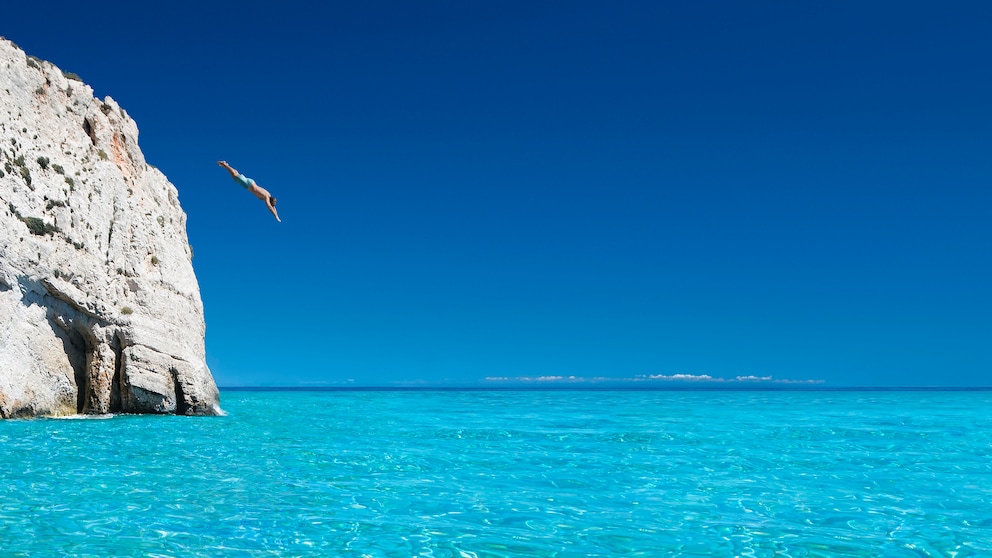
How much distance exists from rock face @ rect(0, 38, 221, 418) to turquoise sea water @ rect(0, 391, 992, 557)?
12.5ft

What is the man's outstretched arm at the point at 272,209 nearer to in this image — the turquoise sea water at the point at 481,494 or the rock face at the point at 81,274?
the turquoise sea water at the point at 481,494

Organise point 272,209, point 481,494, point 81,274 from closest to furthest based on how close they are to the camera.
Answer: point 481,494 < point 272,209 < point 81,274

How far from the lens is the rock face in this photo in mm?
25641

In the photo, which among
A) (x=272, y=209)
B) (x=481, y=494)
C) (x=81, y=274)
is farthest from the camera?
(x=81, y=274)

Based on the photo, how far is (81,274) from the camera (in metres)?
27.7

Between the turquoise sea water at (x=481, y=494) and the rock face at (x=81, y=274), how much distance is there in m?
3.80

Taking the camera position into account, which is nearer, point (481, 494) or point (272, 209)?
point (481, 494)

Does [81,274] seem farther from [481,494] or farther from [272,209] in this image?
[481,494]

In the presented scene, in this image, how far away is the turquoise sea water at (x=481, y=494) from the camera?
9.51 meters

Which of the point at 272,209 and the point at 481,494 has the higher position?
the point at 272,209

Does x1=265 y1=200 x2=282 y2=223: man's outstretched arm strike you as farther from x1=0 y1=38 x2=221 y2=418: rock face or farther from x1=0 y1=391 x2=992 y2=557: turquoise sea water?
x1=0 y1=38 x2=221 y2=418: rock face

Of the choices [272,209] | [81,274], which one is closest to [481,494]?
[272,209]

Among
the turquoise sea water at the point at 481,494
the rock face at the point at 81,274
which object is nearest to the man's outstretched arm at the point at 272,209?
the turquoise sea water at the point at 481,494

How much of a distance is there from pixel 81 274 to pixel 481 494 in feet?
70.5
